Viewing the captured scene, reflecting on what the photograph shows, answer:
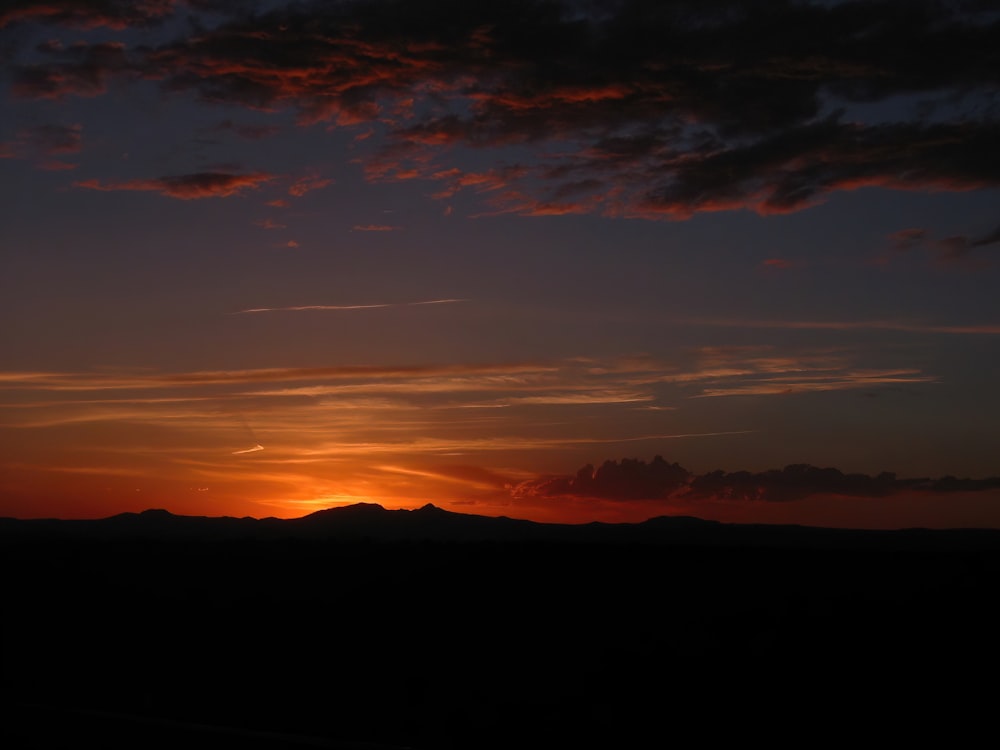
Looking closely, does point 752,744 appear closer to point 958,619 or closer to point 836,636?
point 836,636

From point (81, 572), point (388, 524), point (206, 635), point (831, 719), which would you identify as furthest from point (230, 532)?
point (831, 719)

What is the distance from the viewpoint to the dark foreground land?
1350 cm

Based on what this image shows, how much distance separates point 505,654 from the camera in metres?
18.8

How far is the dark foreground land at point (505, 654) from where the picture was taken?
44.3ft

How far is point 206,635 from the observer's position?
21.3m

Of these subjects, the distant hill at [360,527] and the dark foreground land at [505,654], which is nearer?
the dark foreground land at [505,654]

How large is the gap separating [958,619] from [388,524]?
16457cm

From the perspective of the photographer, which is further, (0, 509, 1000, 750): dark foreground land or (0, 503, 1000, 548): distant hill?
(0, 503, 1000, 548): distant hill

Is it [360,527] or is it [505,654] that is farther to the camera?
[360,527]

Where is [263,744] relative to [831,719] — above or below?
above

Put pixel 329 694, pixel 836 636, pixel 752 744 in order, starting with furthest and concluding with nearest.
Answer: pixel 836 636
pixel 329 694
pixel 752 744

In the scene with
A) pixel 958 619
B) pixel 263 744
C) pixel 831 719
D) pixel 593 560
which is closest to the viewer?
pixel 263 744

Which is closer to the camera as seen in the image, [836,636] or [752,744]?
[752,744]

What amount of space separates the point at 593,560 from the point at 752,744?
66.6 ft
